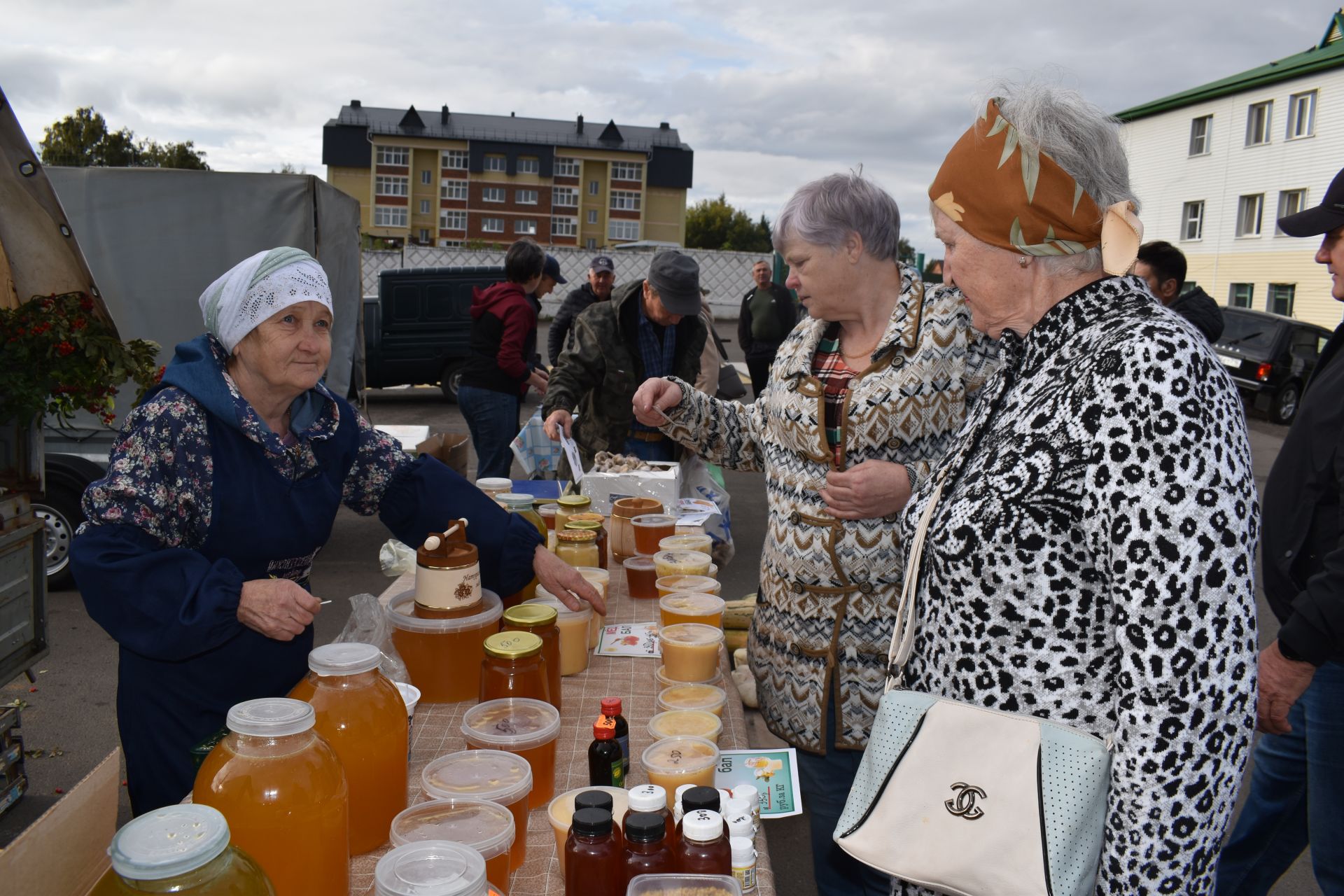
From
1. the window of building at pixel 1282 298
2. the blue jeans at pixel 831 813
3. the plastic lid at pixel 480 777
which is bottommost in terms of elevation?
the blue jeans at pixel 831 813

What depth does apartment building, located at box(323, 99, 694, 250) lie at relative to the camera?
209 ft

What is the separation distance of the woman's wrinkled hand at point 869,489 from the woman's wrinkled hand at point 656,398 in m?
0.73

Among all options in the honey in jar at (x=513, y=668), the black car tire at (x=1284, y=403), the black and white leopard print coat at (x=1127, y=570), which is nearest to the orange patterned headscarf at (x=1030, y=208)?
the black and white leopard print coat at (x=1127, y=570)

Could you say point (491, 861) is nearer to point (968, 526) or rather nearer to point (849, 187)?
point (968, 526)

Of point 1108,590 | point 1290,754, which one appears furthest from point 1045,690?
point 1290,754

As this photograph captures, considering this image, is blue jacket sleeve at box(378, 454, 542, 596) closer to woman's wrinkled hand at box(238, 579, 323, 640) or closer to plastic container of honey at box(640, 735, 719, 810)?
woman's wrinkled hand at box(238, 579, 323, 640)

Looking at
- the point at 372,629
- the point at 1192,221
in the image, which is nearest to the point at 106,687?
the point at 372,629

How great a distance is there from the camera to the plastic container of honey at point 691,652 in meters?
2.20

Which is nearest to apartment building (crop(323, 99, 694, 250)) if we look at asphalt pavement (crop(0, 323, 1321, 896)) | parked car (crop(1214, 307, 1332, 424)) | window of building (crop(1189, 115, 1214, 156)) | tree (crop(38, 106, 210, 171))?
tree (crop(38, 106, 210, 171))

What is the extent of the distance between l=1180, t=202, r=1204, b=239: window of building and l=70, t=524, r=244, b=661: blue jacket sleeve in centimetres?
3569

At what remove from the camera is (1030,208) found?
4.91ft

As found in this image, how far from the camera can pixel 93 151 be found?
121ft

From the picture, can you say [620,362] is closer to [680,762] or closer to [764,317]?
[680,762]

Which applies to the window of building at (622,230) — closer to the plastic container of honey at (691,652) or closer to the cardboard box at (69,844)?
the plastic container of honey at (691,652)
